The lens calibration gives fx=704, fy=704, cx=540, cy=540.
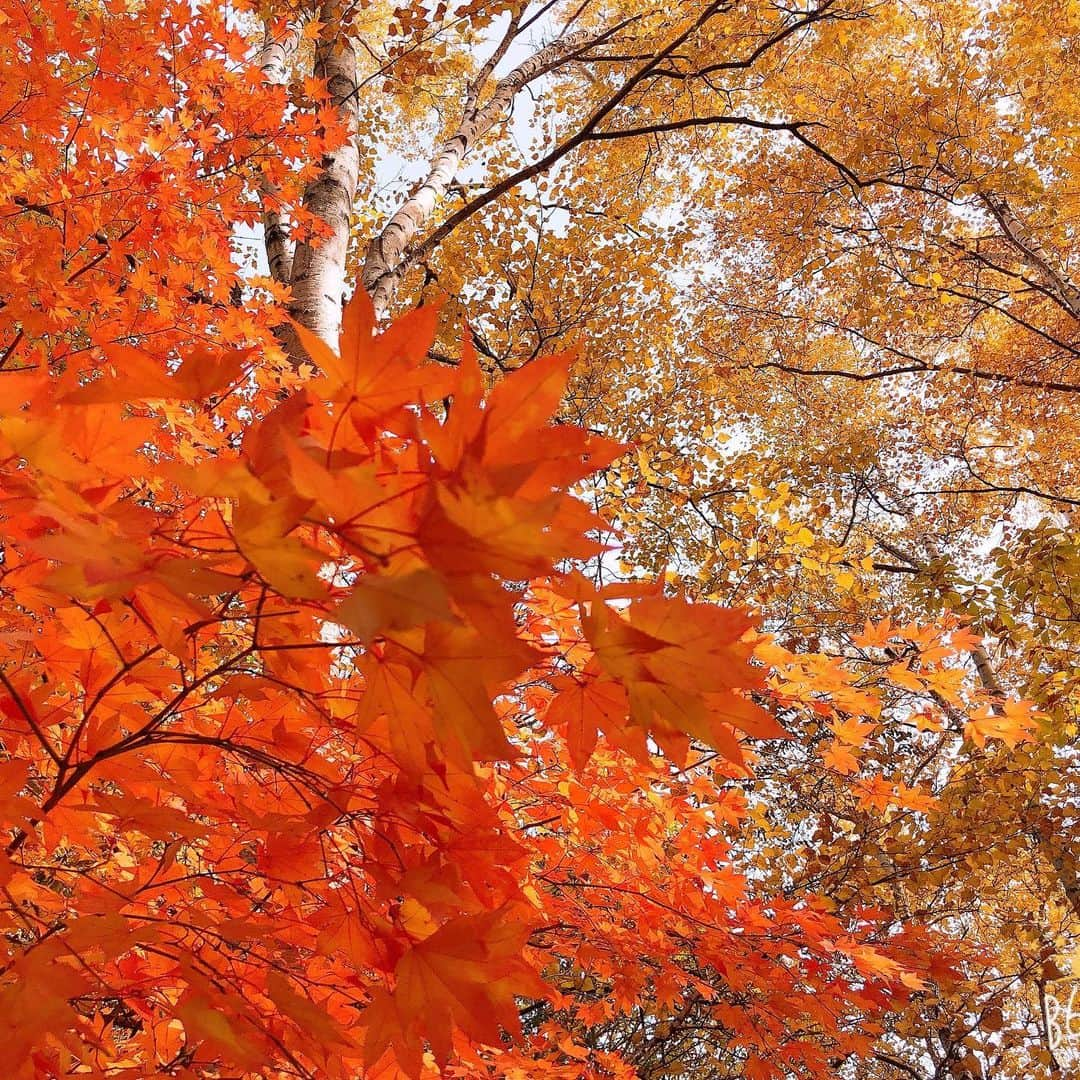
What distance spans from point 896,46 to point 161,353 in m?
9.84

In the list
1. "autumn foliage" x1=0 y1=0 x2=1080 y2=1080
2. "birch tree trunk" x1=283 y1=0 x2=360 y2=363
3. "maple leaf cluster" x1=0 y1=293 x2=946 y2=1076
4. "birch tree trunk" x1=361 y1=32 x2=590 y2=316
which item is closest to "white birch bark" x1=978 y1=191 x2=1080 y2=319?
"autumn foliage" x1=0 y1=0 x2=1080 y2=1080

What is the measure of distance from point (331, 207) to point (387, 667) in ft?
9.56

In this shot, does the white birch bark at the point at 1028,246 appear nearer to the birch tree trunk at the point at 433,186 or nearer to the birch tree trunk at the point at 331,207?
the birch tree trunk at the point at 433,186

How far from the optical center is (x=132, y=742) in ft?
2.25

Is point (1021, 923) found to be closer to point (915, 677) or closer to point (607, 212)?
point (915, 677)

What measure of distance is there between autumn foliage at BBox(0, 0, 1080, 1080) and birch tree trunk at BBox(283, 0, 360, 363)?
2 cm

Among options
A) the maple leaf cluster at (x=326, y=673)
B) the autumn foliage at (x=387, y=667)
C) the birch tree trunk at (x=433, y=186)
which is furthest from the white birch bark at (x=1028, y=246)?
the maple leaf cluster at (x=326, y=673)

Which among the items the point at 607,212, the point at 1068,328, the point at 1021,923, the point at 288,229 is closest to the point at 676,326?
the point at 607,212

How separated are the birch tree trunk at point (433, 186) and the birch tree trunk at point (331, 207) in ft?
0.52

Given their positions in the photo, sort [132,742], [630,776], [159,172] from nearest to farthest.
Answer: [132,742] → [630,776] → [159,172]

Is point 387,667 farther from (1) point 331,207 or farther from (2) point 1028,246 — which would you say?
(2) point 1028,246

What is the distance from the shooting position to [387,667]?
1.75 feet

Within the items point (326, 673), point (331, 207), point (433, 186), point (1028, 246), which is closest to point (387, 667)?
point (326, 673)

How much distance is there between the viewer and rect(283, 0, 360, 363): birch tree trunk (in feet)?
8.57
